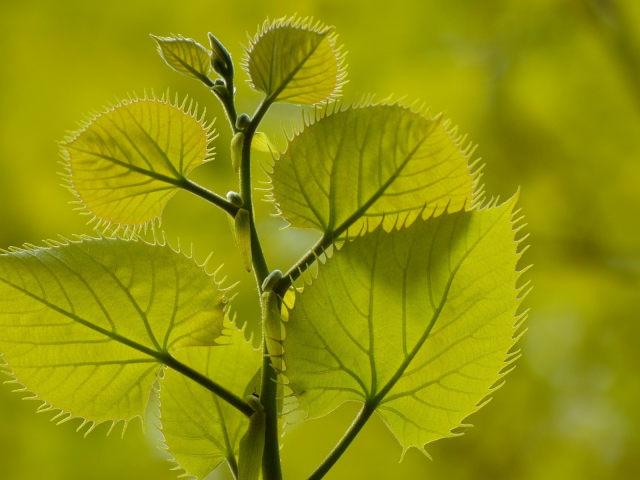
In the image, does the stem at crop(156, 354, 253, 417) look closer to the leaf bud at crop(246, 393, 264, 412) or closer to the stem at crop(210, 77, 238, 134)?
the leaf bud at crop(246, 393, 264, 412)

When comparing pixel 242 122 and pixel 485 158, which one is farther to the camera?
pixel 485 158

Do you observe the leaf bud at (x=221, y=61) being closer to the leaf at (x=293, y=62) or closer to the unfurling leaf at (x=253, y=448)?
the leaf at (x=293, y=62)

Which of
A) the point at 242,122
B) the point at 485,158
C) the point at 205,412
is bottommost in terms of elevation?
the point at 205,412

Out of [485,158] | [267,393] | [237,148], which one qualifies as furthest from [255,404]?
[485,158]

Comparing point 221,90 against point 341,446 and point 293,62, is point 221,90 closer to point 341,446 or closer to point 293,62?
point 293,62

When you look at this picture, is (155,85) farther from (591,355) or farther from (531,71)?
(591,355)

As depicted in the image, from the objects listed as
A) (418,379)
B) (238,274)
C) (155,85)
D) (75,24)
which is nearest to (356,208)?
(418,379)

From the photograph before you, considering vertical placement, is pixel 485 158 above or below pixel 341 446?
above

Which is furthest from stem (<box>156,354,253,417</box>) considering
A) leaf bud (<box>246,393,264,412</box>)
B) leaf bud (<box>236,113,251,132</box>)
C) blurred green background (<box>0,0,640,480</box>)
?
blurred green background (<box>0,0,640,480</box>)
